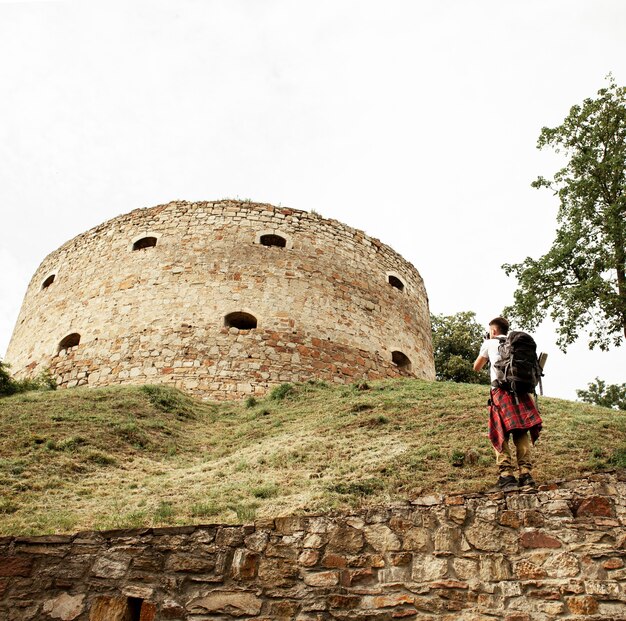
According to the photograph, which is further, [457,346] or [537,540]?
[457,346]

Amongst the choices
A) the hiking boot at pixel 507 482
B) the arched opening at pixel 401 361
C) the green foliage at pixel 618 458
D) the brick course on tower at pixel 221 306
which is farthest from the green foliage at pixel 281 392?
the hiking boot at pixel 507 482

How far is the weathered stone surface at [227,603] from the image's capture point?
4027 mm

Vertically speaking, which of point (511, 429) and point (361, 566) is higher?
point (511, 429)

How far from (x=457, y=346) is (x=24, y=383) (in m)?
12.8

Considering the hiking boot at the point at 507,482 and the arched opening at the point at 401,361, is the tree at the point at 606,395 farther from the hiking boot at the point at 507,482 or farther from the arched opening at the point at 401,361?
the hiking boot at the point at 507,482

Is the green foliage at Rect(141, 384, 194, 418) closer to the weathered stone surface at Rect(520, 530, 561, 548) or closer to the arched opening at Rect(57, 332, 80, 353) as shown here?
the arched opening at Rect(57, 332, 80, 353)

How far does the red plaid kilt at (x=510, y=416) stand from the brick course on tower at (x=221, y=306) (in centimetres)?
718

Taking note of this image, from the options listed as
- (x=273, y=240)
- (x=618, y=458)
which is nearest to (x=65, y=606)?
(x=618, y=458)

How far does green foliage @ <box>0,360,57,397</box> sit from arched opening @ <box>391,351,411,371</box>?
676cm

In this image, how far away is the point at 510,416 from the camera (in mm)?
5023

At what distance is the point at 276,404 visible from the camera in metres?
10.8

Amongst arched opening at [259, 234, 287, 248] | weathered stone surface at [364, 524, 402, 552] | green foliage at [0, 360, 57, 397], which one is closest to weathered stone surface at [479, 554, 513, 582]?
weathered stone surface at [364, 524, 402, 552]

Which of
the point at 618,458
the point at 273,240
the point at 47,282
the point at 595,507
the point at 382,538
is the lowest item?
the point at 382,538

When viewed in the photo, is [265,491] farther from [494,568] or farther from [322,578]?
[494,568]
